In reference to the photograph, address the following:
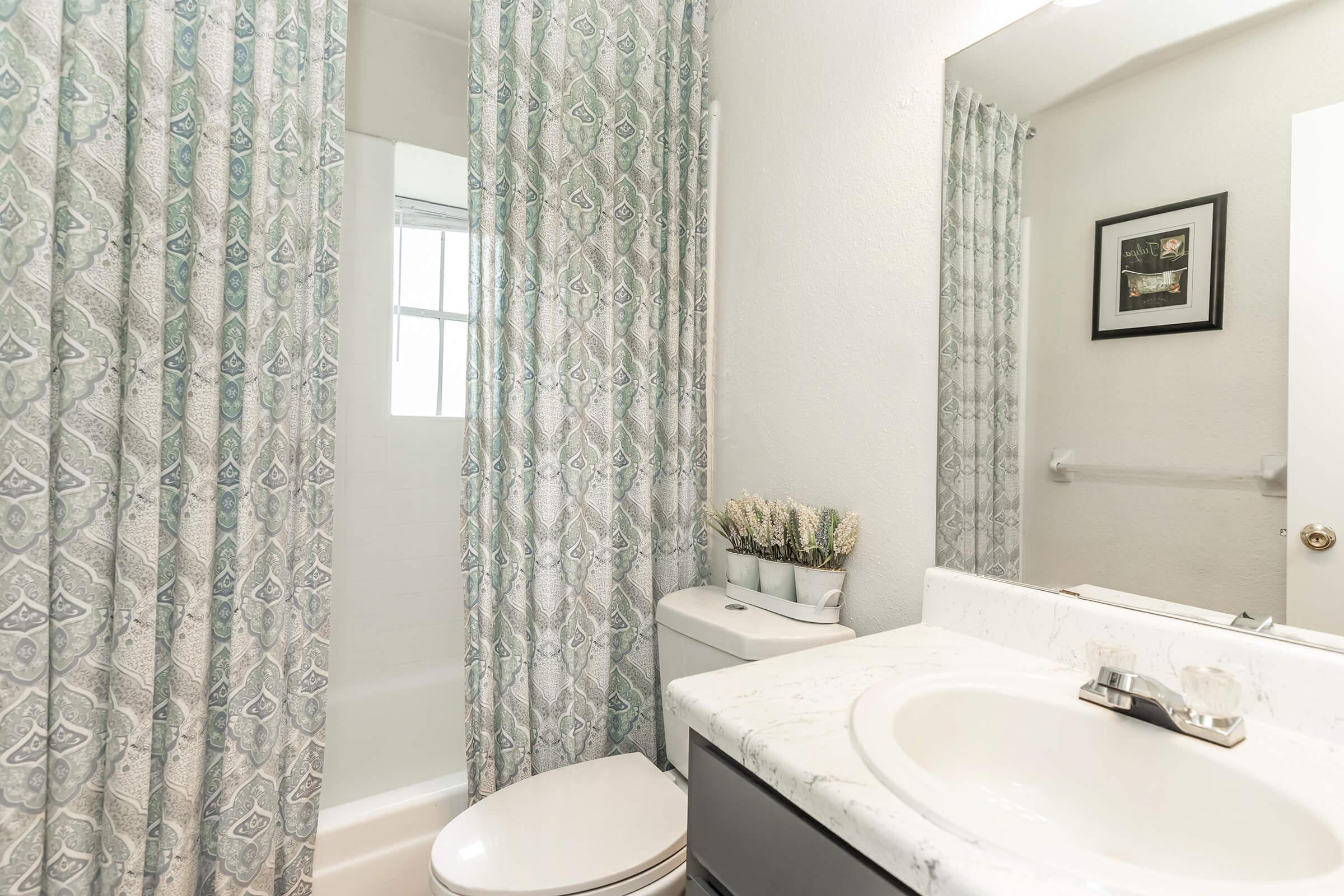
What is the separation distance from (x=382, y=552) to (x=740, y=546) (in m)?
1.33

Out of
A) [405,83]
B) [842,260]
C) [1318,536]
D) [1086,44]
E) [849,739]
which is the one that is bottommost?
[849,739]

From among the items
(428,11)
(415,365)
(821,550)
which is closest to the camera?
(821,550)

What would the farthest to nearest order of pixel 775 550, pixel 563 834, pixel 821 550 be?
pixel 775 550
pixel 821 550
pixel 563 834

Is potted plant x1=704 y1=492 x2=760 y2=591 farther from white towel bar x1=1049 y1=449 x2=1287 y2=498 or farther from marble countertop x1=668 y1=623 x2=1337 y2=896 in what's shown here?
white towel bar x1=1049 y1=449 x2=1287 y2=498

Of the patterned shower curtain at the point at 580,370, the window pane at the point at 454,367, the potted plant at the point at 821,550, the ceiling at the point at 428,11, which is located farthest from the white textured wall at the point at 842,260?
the window pane at the point at 454,367

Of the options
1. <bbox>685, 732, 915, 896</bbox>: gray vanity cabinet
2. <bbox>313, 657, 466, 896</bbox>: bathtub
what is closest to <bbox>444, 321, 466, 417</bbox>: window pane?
<bbox>313, 657, 466, 896</bbox>: bathtub

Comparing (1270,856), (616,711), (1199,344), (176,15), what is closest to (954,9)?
(1199,344)

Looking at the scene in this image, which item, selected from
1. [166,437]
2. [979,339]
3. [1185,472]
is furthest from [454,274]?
[1185,472]

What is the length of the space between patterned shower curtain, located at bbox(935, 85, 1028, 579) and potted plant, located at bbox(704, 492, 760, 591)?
0.46 m

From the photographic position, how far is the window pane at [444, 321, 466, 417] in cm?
245

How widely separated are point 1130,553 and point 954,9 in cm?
100

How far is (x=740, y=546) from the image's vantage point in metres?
1.54

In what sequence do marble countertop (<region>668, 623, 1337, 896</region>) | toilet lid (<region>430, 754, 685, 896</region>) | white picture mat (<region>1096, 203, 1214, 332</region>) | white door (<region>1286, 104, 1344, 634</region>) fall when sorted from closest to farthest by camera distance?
marble countertop (<region>668, 623, 1337, 896</region>)
white door (<region>1286, 104, 1344, 634</region>)
white picture mat (<region>1096, 203, 1214, 332</region>)
toilet lid (<region>430, 754, 685, 896</region>)

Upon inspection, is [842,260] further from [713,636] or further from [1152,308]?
[713,636]
